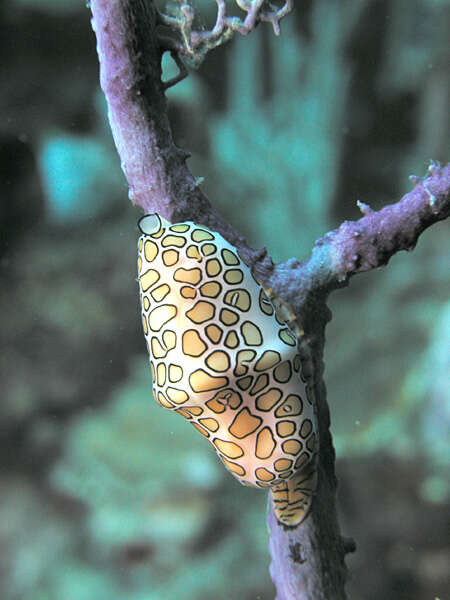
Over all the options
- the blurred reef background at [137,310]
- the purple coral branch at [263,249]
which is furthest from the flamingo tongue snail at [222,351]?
the blurred reef background at [137,310]

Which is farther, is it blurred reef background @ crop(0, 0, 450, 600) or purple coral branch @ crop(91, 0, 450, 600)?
blurred reef background @ crop(0, 0, 450, 600)

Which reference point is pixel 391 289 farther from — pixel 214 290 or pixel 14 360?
pixel 214 290

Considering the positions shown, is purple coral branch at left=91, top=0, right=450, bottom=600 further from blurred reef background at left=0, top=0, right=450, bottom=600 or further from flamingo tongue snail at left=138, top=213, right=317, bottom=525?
blurred reef background at left=0, top=0, right=450, bottom=600

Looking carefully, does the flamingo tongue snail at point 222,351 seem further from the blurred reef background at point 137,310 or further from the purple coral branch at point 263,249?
the blurred reef background at point 137,310

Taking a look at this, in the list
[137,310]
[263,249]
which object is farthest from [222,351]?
[137,310]

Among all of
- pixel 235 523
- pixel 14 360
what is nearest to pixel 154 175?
pixel 235 523

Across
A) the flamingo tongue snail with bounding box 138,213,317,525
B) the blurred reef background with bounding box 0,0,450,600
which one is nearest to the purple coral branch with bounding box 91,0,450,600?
the flamingo tongue snail with bounding box 138,213,317,525

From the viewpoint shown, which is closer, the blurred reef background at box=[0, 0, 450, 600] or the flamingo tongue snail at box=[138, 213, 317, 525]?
the flamingo tongue snail at box=[138, 213, 317, 525]
